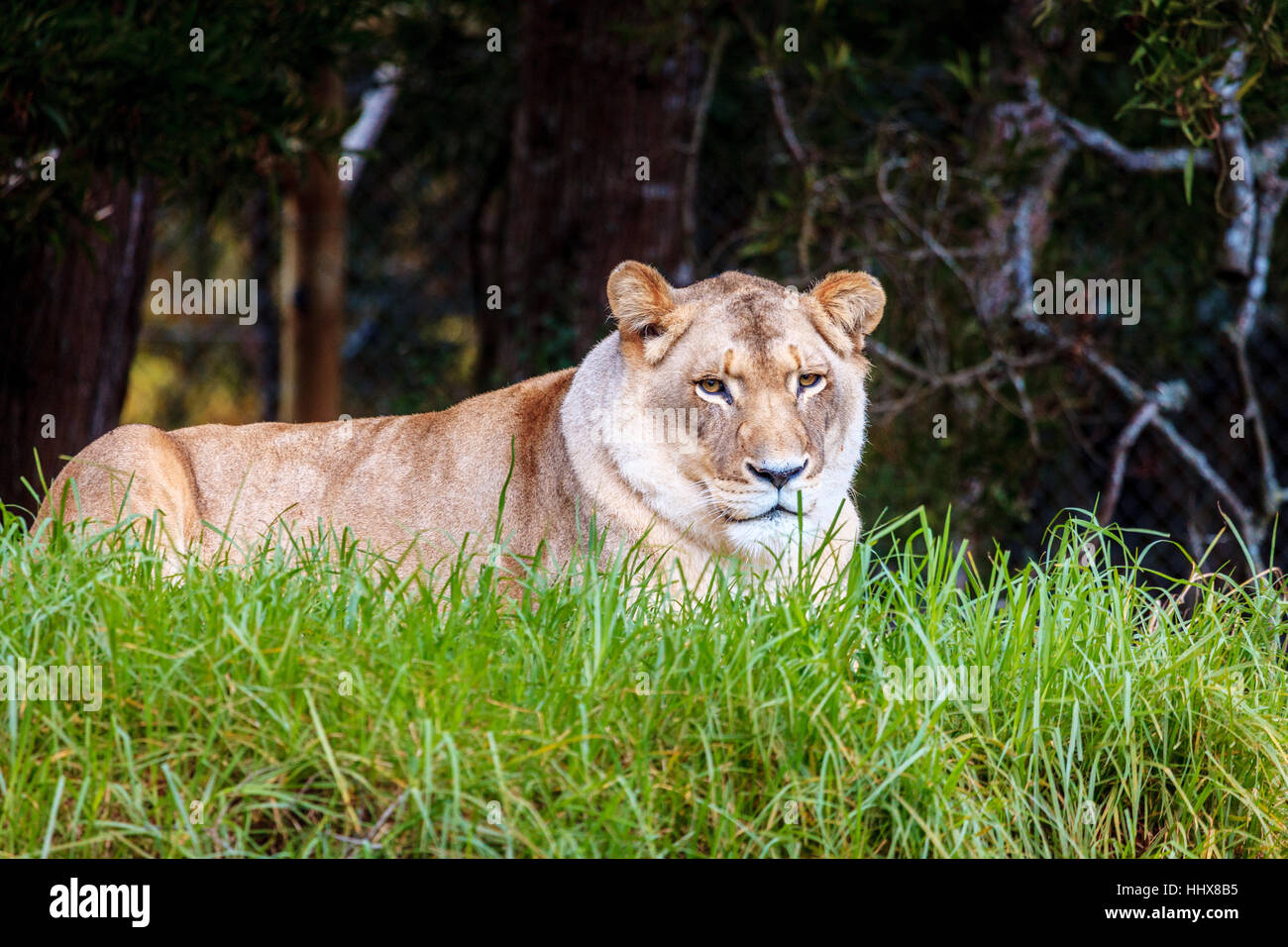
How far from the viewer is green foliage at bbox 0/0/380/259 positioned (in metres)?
4.23

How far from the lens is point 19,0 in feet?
13.9

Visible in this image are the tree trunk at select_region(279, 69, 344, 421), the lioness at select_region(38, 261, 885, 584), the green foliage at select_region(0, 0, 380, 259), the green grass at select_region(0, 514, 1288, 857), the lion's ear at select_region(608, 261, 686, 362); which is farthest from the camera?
the tree trunk at select_region(279, 69, 344, 421)

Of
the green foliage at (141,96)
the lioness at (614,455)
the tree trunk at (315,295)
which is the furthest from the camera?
the tree trunk at (315,295)

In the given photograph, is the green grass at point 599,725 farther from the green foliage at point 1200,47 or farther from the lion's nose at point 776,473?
the green foliage at point 1200,47

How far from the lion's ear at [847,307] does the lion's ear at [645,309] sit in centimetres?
35

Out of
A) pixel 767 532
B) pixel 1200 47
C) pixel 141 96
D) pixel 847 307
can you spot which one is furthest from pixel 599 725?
pixel 1200 47

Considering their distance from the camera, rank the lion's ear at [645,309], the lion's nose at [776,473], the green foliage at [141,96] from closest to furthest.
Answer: the lion's nose at [776,473] → the lion's ear at [645,309] → the green foliage at [141,96]

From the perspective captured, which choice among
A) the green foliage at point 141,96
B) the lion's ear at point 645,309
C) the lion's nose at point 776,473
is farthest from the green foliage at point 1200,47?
the green foliage at point 141,96

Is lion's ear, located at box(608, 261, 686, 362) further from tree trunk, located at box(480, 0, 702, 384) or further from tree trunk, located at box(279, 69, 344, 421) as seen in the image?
tree trunk, located at box(279, 69, 344, 421)

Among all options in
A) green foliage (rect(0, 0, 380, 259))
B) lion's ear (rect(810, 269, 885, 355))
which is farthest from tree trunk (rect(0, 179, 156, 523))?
lion's ear (rect(810, 269, 885, 355))

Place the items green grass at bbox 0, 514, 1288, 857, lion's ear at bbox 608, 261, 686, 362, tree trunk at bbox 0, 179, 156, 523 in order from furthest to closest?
tree trunk at bbox 0, 179, 156, 523 < lion's ear at bbox 608, 261, 686, 362 < green grass at bbox 0, 514, 1288, 857

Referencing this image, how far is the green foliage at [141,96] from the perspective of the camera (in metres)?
4.23
